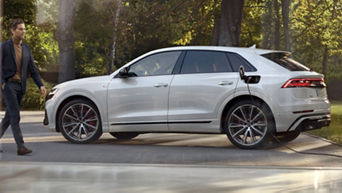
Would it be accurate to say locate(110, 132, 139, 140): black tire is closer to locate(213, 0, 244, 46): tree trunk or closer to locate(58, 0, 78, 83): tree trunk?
locate(213, 0, 244, 46): tree trunk

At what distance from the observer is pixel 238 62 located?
10812 mm

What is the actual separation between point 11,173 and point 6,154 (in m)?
2.22

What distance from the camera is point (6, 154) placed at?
10.3 m

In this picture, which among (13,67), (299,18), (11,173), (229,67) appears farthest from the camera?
(299,18)

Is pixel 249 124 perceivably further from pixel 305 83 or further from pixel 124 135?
pixel 124 135

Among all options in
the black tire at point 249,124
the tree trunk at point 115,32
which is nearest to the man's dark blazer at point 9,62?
the black tire at point 249,124

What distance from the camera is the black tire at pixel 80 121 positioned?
1145 cm

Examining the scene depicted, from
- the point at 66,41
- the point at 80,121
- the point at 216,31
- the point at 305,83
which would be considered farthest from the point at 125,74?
the point at 66,41

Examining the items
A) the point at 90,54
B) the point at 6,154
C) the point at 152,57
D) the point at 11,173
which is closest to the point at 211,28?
the point at 90,54

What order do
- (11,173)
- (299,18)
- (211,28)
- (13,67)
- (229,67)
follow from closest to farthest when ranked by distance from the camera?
1. (11,173)
2. (13,67)
3. (229,67)
4. (299,18)
5. (211,28)

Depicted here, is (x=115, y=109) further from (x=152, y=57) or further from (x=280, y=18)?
(x=280, y=18)

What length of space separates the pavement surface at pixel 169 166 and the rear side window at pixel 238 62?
1.27m

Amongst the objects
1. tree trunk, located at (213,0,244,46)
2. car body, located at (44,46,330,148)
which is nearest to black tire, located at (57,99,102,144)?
car body, located at (44,46,330,148)

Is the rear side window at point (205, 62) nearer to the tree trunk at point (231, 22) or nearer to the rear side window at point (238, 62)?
the rear side window at point (238, 62)
